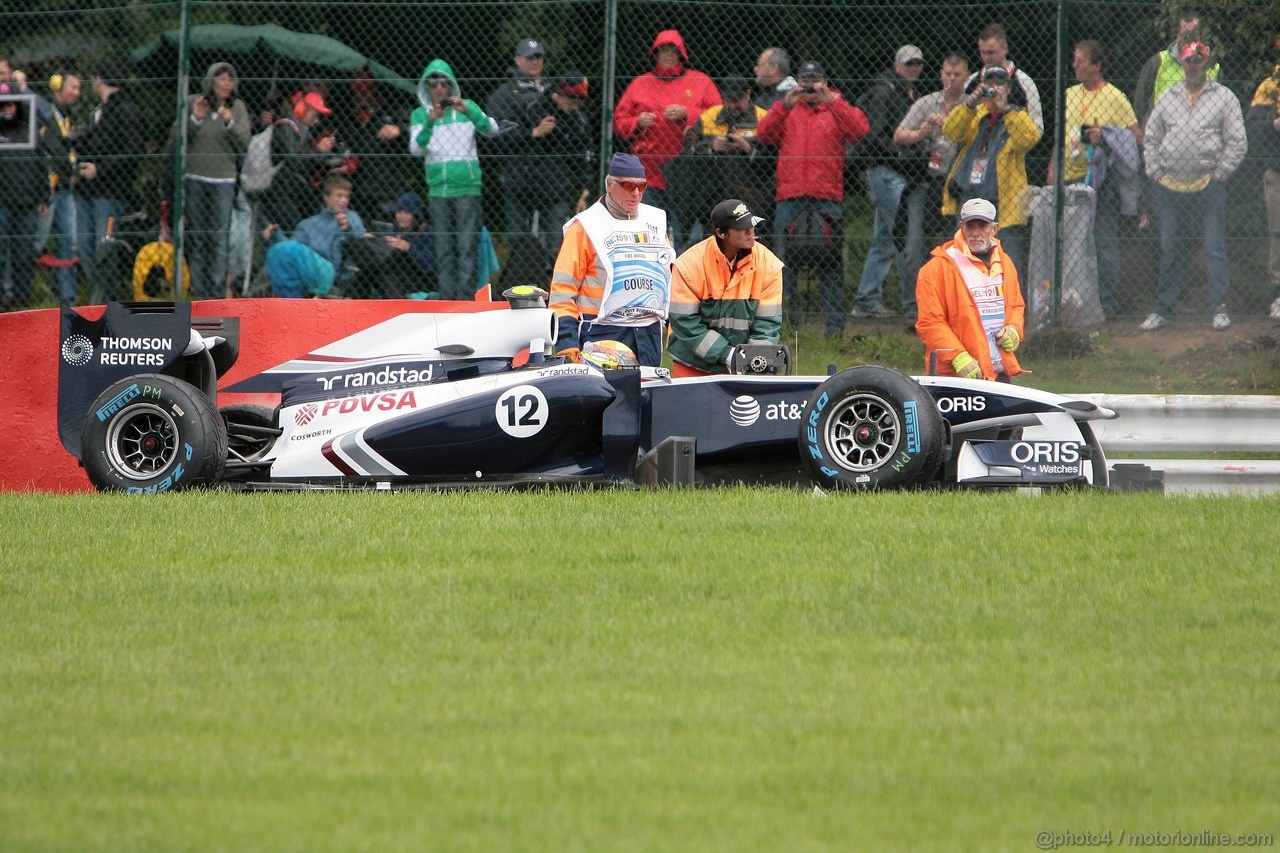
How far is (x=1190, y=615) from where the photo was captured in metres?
6.80

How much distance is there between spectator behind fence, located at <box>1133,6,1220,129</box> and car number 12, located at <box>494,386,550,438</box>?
5.87 metres

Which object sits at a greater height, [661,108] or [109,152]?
[661,108]

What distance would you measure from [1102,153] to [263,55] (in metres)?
6.88

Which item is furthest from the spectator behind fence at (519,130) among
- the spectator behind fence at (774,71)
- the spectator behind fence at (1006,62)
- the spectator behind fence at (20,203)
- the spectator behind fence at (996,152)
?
the spectator behind fence at (20,203)

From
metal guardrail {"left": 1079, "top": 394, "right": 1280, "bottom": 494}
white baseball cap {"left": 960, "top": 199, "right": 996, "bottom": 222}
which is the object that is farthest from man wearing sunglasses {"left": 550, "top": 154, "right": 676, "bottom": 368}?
metal guardrail {"left": 1079, "top": 394, "right": 1280, "bottom": 494}

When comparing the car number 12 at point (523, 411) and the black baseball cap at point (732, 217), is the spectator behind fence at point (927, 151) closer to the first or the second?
the black baseball cap at point (732, 217)

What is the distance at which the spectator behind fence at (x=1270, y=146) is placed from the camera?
13.1 meters

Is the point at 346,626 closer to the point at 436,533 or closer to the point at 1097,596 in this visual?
the point at 436,533

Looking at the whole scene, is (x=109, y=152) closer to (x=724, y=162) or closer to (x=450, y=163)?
(x=450, y=163)

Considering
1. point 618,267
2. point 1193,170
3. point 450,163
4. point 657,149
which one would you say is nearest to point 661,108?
point 657,149

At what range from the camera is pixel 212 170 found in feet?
46.7

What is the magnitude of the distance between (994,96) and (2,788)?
10.1m

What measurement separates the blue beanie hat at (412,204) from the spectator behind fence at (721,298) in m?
3.54

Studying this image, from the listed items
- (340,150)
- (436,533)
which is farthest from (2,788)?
(340,150)
